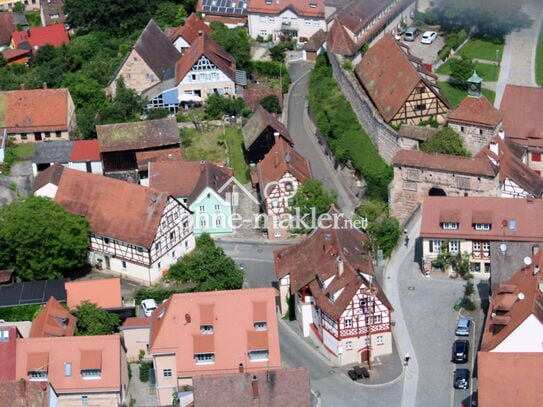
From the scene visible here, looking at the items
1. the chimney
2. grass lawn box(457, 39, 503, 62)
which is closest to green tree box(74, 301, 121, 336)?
the chimney

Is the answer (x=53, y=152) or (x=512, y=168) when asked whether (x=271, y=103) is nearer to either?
(x=53, y=152)

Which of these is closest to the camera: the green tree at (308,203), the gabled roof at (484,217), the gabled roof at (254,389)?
the gabled roof at (254,389)

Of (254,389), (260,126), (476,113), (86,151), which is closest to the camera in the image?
(254,389)

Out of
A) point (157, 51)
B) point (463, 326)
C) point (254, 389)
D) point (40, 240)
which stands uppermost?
point (254, 389)

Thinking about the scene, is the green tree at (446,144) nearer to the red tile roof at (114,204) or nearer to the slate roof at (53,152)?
the red tile roof at (114,204)

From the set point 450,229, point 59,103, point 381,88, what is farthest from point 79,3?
point 450,229

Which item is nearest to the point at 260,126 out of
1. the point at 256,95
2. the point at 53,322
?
the point at 256,95

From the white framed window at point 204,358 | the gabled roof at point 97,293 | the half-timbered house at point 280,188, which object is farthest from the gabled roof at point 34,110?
the white framed window at point 204,358
